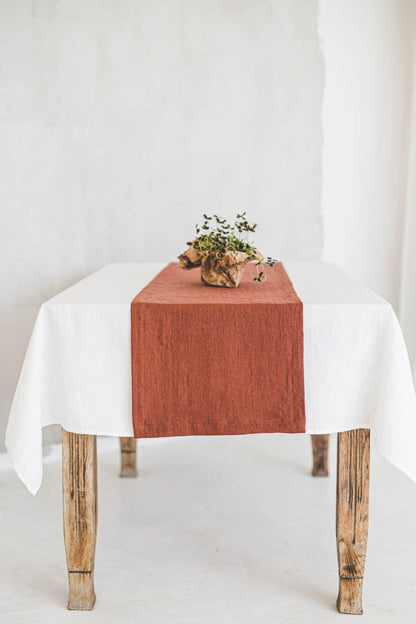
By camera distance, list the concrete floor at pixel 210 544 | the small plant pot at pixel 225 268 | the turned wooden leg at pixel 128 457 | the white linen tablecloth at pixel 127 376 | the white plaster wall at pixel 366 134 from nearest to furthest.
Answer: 1. the white linen tablecloth at pixel 127 376
2. the concrete floor at pixel 210 544
3. the small plant pot at pixel 225 268
4. the turned wooden leg at pixel 128 457
5. the white plaster wall at pixel 366 134

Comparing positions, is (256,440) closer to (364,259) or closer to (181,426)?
(364,259)

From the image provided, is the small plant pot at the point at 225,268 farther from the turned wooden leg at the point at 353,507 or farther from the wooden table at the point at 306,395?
the turned wooden leg at the point at 353,507

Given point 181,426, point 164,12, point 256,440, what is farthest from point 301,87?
point 181,426

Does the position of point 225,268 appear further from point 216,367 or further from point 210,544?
point 210,544

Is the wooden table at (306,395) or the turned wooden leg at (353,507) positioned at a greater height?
the wooden table at (306,395)

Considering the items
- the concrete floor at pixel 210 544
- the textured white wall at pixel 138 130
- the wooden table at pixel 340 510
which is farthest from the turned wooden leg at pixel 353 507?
the textured white wall at pixel 138 130

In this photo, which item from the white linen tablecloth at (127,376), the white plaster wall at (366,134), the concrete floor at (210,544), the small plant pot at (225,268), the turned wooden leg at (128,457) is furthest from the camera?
the white plaster wall at (366,134)

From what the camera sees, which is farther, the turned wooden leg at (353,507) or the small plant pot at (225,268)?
the small plant pot at (225,268)

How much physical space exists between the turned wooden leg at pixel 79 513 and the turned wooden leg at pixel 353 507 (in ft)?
2.20

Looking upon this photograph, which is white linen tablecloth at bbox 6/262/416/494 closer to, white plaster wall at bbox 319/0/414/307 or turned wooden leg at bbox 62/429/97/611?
turned wooden leg at bbox 62/429/97/611

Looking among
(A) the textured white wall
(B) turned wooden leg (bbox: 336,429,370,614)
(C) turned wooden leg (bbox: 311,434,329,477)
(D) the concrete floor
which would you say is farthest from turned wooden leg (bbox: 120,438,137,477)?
(B) turned wooden leg (bbox: 336,429,370,614)

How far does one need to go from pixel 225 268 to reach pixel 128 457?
3.43 feet

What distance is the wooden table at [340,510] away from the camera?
1.66 m

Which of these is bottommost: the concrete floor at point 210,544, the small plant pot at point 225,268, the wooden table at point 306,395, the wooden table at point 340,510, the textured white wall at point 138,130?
the concrete floor at point 210,544
